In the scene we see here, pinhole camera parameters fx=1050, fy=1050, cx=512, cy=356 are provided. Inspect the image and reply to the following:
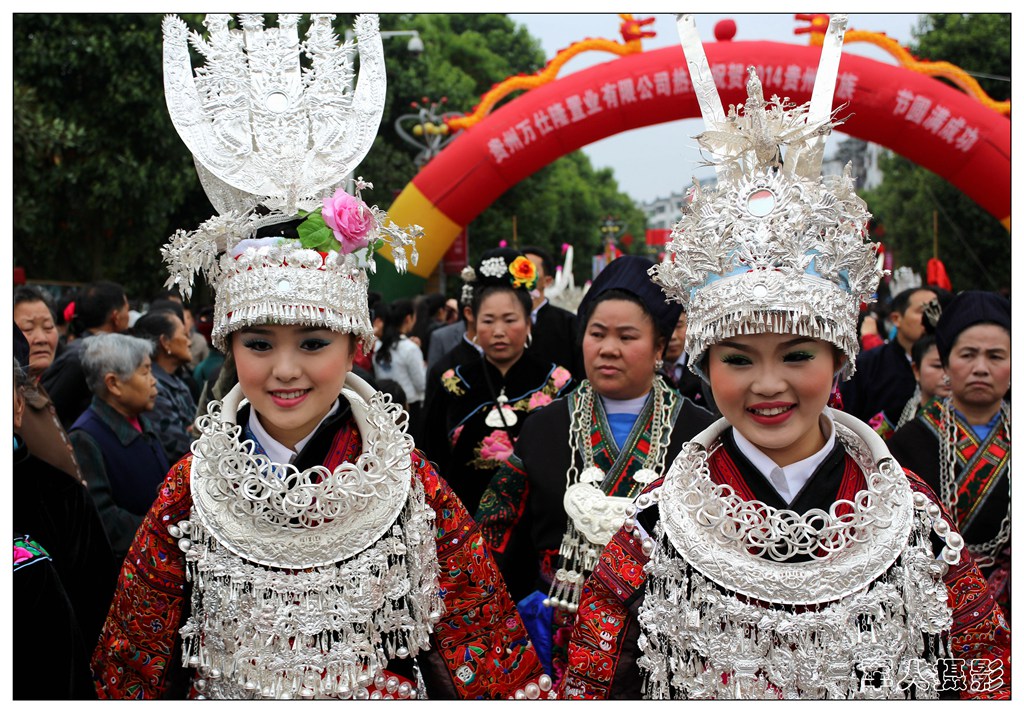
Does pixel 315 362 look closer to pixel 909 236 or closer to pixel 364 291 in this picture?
pixel 364 291

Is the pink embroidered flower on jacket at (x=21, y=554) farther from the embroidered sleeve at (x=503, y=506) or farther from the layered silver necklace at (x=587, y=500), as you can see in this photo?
the layered silver necklace at (x=587, y=500)

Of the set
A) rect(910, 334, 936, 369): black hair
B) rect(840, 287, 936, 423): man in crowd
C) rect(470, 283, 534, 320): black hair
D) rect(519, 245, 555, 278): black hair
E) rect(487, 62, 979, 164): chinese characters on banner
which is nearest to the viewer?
rect(910, 334, 936, 369): black hair

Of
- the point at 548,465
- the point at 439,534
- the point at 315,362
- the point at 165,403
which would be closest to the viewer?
the point at 315,362

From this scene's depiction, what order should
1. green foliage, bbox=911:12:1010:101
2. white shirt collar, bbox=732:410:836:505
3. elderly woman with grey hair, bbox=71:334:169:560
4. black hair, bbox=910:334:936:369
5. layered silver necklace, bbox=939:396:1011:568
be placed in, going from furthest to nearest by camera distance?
green foliage, bbox=911:12:1010:101, black hair, bbox=910:334:936:369, elderly woman with grey hair, bbox=71:334:169:560, layered silver necklace, bbox=939:396:1011:568, white shirt collar, bbox=732:410:836:505

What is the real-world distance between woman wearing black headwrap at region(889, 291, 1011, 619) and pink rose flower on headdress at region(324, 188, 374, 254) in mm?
2264

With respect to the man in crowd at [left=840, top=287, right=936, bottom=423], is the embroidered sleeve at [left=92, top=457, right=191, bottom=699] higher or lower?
lower

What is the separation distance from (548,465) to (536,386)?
1.75m

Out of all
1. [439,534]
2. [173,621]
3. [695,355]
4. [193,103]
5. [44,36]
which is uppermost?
[44,36]

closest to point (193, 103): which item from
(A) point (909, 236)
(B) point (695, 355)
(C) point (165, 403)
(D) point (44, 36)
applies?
(B) point (695, 355)

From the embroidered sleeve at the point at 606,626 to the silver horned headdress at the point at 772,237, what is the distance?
1.57 feet

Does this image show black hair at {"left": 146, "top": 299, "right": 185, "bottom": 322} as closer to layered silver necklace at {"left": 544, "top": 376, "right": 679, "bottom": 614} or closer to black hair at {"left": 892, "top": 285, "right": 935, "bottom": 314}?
layered silver necklace at {"left": 544, "top": 376, "right": 679, "bottom": 614}

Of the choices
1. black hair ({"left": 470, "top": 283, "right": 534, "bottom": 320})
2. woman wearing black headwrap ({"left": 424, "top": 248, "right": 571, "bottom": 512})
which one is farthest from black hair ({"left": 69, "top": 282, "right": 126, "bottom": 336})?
black hair ({"left": 470, "top": 283, "right": 534, "bottom": 320})

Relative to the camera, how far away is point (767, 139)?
240 cm

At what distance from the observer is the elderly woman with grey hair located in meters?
4.15
